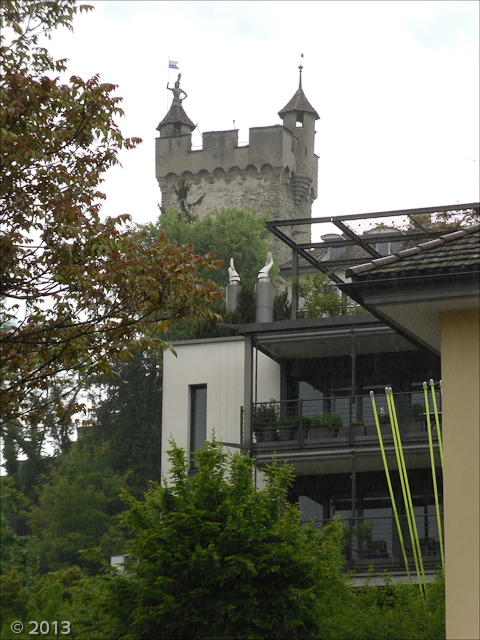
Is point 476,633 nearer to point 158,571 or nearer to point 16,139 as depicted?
point 158,571

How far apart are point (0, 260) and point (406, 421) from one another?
48.6 ft

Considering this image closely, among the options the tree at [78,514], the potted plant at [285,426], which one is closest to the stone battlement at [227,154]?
the tree at [78,514]

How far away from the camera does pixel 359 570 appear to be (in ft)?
71.7

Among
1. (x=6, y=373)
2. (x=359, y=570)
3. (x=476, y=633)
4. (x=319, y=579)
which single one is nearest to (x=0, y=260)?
(x=6, y=373)

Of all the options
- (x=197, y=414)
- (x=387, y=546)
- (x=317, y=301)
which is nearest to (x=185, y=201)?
(x=197, y=414)

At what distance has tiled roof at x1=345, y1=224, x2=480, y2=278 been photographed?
8.55 metres

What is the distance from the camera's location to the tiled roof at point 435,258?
28.1 feet

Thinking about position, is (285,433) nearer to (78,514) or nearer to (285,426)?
(285,426)

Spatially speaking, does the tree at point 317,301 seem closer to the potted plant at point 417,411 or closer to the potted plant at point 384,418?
Result: the potted plant at point 384,418

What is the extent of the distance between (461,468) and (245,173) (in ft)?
197

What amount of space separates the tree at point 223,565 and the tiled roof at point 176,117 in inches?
2371

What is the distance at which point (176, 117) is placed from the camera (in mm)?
70125

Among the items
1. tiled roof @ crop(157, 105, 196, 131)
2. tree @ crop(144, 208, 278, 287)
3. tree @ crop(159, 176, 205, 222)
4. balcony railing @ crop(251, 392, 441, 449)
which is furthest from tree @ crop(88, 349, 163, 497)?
tiled roof @ crop(157, 105, 196, 131)

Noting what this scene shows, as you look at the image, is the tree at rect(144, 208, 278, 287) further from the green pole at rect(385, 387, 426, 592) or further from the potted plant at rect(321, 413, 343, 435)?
the green pole at rect(385, 387, 426, 592)
